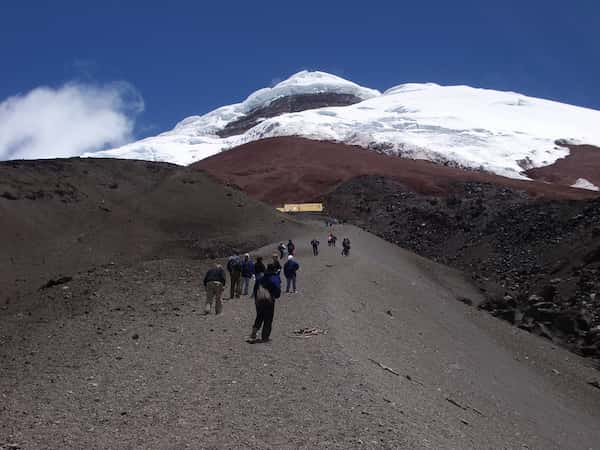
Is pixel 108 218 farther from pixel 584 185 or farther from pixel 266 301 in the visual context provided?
pixel 584 185

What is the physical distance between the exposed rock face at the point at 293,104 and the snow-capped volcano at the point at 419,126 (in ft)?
0.71

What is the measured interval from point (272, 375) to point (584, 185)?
72.2 meters

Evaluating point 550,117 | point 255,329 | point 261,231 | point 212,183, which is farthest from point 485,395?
point 550,117

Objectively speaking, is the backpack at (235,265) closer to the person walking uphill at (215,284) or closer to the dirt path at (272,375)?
the dirt path at (272,375)

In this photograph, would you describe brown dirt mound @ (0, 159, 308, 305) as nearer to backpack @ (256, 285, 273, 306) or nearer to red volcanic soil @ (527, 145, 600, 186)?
backpack @ (256, 285, 273, 306)

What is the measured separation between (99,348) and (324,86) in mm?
147277

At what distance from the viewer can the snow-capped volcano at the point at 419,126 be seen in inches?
3344

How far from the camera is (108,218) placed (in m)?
36.9

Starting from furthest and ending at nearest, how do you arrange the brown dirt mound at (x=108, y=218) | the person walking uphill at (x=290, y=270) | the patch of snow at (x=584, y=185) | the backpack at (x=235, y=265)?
the patch of snow at (x=584, y=185), the brown dirt mound at (x=108, y=218), the person walking uphill at (x=290, y=270), the backpack at (x=235, y=265)

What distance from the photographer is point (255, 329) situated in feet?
37.2

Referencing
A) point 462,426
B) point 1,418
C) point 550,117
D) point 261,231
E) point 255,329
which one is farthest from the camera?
point 550,117

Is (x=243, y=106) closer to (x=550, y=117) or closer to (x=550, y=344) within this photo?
(x=550, y=117)

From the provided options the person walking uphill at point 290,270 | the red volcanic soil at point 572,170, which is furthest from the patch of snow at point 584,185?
the person walking uphill at point 290,270

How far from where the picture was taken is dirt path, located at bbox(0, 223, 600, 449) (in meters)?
7.42
